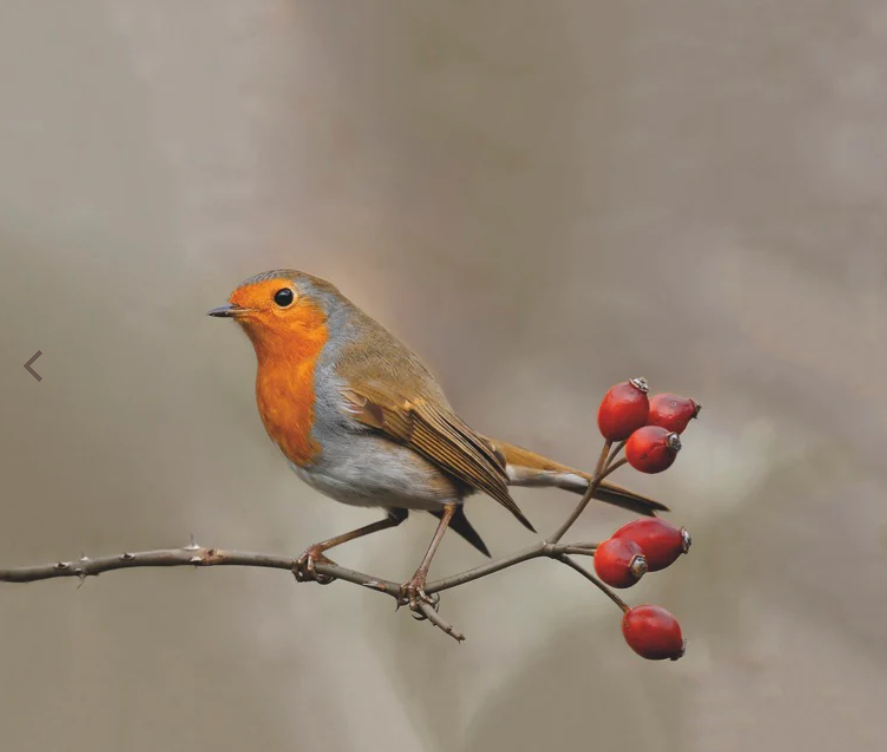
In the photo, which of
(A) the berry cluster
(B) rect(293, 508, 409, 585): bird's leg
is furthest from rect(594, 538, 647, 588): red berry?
(B) rect(293, 508, 409, 585): bird's leg

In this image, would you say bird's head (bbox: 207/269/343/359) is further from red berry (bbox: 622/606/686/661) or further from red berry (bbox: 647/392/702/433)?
red berry (bbox: 622/606/686/661)

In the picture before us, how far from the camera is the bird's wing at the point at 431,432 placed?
2.09 m

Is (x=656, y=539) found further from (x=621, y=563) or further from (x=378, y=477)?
(x=378, y=477)

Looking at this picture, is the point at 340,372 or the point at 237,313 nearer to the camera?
the point at 237,313

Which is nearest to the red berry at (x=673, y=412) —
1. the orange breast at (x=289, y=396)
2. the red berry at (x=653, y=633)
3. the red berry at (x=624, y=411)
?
the red berry at (x=624, y=411)

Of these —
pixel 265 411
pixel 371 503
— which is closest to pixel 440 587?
pixel 371 503

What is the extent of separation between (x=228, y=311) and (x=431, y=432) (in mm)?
552

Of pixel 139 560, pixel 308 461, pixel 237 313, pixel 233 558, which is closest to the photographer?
pixel 139 560

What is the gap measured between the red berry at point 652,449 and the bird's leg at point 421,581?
382 mm

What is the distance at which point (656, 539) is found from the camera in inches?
55.2

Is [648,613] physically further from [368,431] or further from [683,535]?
[368,431]

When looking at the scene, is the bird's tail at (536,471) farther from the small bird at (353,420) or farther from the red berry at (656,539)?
the red berry at (656,539)

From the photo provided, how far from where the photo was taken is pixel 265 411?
207 cm

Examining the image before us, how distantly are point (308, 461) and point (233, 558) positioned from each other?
2.07 feet
